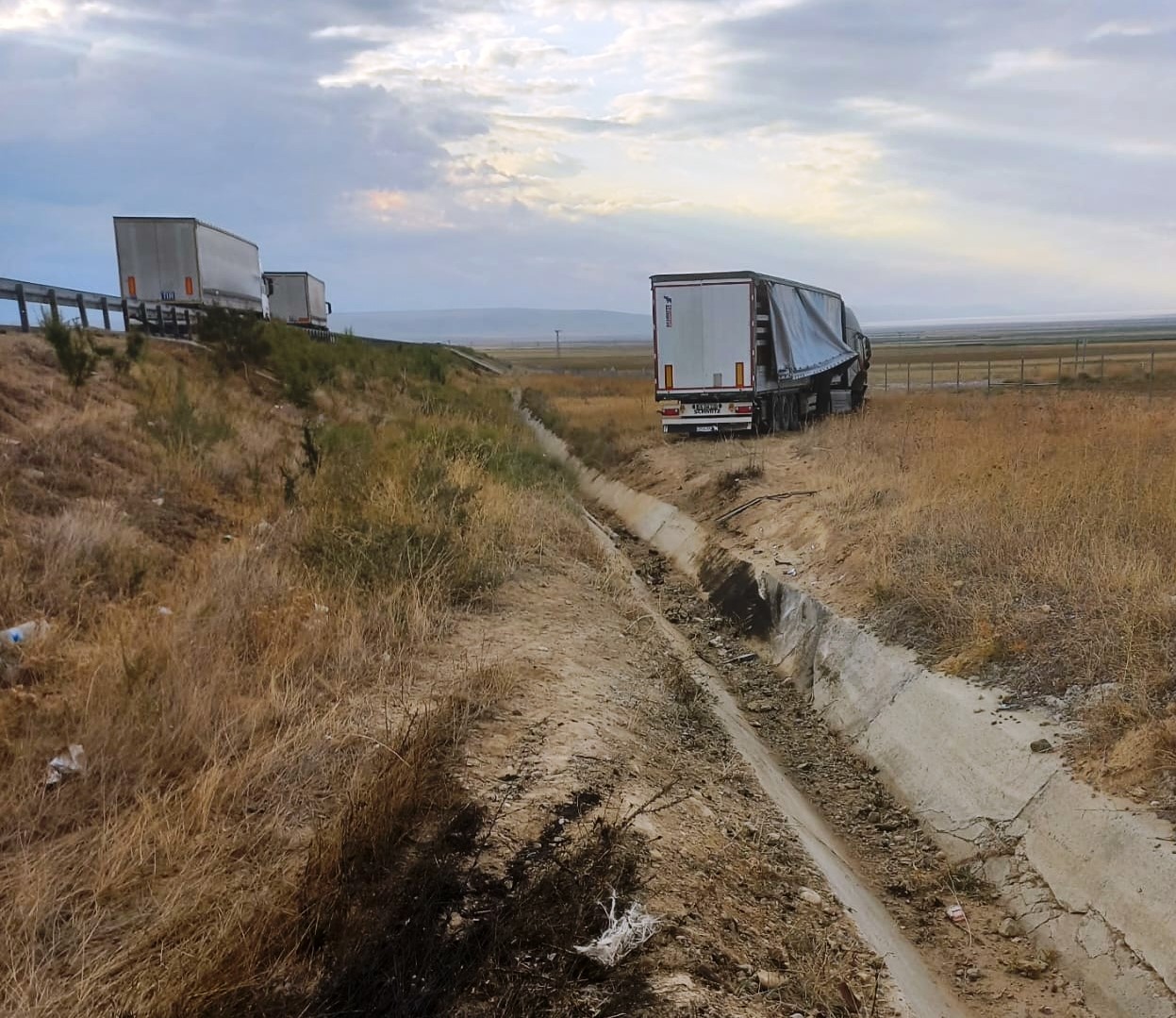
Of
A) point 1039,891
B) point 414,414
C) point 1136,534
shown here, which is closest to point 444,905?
Answer: point 1039,891

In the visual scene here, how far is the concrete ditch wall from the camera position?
171 inches

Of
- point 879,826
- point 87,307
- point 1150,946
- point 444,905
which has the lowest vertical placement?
point 879,826

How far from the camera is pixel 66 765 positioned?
434 centimetres

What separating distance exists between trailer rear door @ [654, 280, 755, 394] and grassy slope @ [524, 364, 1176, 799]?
571cm

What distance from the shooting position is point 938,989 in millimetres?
4602

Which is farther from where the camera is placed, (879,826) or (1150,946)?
(879,826)

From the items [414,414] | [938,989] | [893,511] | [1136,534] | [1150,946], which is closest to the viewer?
[1150,946]

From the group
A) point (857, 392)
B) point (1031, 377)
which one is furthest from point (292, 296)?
point (1031, 377)

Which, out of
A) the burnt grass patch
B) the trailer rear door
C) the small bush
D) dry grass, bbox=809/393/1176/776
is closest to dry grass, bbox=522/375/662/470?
the trailer rear door

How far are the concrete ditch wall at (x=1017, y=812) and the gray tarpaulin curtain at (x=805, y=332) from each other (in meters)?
12.8

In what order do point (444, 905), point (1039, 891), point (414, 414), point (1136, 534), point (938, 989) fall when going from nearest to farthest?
1. point (444, 905)
2. point (938, 989)
3. point (1039, 891)
4. point (1136, 534)
5. point (414, 414)

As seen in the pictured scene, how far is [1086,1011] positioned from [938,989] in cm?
66

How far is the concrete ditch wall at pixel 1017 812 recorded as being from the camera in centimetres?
434

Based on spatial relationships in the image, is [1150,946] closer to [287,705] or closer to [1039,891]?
[1039,891]
